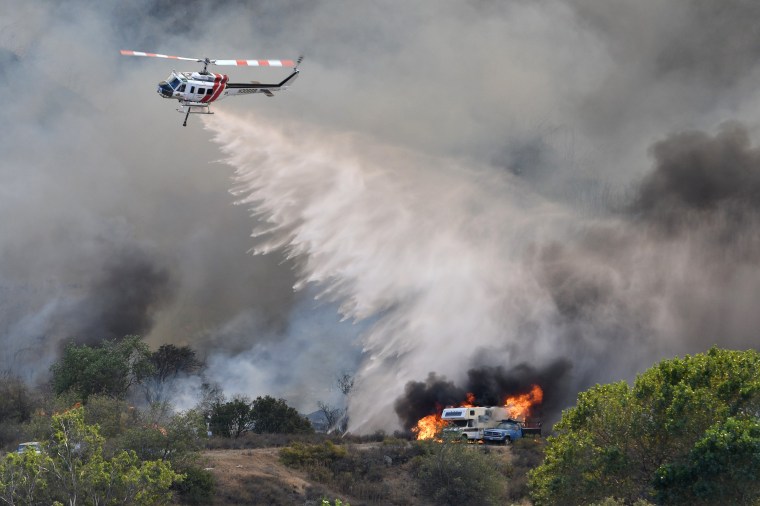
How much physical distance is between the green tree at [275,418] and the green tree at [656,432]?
49.6 metres

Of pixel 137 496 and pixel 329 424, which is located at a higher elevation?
pixel 329 424

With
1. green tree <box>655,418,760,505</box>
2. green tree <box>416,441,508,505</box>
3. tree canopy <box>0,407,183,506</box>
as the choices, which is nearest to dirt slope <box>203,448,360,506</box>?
green tree <box>416,441,508,505</box>

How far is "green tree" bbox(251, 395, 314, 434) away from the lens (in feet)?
290

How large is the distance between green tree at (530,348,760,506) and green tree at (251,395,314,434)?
49571mm

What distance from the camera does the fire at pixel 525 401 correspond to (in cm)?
9856

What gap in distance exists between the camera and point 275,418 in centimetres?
8919

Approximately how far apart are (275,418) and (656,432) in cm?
5573

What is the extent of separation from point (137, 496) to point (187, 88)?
37.1 meters

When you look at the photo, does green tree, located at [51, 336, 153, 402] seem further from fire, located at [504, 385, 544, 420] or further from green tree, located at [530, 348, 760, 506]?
green tree, located at [530, 348, 760, 506]

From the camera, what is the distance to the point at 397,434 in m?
91.9

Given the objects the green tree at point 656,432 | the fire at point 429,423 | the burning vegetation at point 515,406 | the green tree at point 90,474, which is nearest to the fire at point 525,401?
the burning vegetation at point 515,406

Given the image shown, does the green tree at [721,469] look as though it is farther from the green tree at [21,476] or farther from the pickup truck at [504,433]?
the pickup truck at [504,433]

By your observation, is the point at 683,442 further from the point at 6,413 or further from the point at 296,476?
the point at 6,413

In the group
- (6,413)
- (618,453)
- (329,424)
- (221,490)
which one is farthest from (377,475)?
(329,424)
